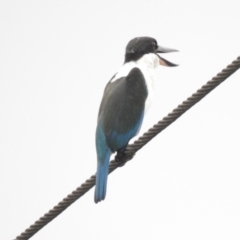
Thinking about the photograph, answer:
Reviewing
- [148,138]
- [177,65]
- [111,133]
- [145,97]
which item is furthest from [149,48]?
[148,138]

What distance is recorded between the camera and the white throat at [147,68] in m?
7.12

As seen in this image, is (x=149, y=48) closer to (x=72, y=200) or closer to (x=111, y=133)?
(x=111, y=133)

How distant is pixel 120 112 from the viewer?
22.1ft

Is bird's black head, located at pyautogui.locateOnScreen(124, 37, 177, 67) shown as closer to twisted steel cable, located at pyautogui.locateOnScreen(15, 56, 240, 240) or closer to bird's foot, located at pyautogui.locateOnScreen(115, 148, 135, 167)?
bird's foot, located at pyautogui.locateOnScreen(115, 148, 135, 167)

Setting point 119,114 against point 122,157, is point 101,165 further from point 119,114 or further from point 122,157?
point 119,114

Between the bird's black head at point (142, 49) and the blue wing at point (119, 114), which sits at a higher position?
the bird's black head at point (142, 49)

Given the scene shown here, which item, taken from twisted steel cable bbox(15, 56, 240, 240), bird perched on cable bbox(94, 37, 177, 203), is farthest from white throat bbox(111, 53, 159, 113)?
twisted steel cable bbox(15, 56, 240, 240)

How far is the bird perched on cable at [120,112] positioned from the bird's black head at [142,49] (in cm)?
16

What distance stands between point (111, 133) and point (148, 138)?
919 mm

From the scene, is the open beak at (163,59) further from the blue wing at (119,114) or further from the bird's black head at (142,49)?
the blue wing at (119,114)

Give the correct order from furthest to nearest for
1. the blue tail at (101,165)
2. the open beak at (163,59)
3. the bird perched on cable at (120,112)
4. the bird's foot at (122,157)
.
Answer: the open beak at (163,59), the bird's foot at (122,157), the bird perched on cable at (120,112), the blue tail at (101,165)

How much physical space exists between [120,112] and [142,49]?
41.8 inches

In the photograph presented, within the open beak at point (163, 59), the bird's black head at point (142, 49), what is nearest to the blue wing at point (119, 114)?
the bird's black head at point (142, 49)

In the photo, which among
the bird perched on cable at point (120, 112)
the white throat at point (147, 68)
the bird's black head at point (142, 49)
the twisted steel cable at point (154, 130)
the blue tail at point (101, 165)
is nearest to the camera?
the twisted steel cable at point (154, 130)
